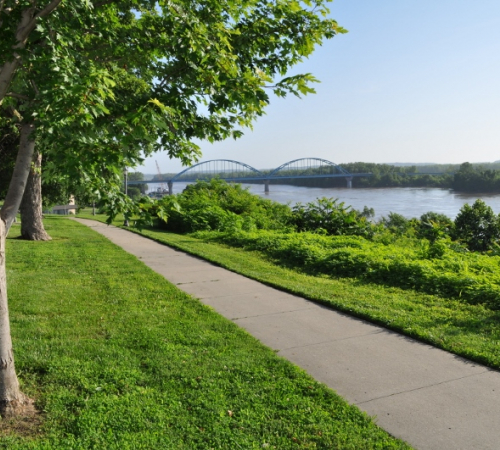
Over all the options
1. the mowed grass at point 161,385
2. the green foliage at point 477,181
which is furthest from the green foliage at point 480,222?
the green foliage at point 477,181

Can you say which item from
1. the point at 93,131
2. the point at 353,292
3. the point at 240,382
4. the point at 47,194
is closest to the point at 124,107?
the point at 93,131

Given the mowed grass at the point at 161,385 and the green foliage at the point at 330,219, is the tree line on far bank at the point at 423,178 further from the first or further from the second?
the mowed grass at the point at 161,385

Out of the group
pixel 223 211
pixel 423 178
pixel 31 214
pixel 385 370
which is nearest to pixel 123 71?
pixel 385 370

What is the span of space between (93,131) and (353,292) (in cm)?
480

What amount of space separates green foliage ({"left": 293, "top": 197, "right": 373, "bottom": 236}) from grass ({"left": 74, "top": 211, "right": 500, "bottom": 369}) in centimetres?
524

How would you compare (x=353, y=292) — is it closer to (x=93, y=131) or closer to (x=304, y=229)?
(x=93, y=131)

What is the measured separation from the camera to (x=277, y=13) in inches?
177

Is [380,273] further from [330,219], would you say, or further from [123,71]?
[330,219]

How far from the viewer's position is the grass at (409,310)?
15.5 ft

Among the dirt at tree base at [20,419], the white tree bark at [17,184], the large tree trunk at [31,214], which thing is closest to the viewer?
the dirt at tree base at [20,419]

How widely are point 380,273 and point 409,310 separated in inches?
83.3

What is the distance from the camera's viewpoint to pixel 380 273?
810 centimetres

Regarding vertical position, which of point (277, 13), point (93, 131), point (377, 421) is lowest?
point (377, 421)

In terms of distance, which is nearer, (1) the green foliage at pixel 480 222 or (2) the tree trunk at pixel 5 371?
(2) the tree trunk at pixel 5 371
